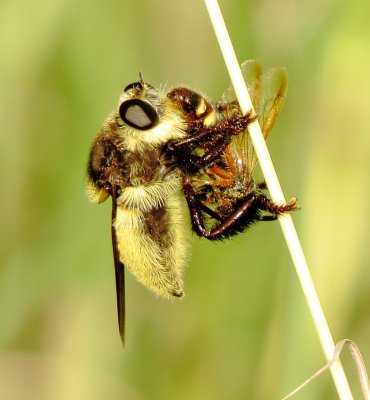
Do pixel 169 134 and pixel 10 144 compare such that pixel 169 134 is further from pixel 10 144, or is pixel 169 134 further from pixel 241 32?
pixel 10 144

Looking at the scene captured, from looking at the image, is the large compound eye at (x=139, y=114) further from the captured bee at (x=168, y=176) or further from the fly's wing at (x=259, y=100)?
the fly's wing at (x=259, y=100)

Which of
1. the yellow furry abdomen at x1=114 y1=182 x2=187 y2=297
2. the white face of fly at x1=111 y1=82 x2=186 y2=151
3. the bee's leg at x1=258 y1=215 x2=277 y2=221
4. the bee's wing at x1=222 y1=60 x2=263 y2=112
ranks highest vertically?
the bee's wing at x1=222 y1=60 x2=263 y2=112

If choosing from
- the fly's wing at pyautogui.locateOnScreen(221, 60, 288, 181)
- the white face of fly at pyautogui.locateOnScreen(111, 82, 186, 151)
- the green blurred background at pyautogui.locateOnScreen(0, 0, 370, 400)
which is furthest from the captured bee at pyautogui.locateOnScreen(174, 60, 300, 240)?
the green blurred background at pyautogui.locateOnScreen(0, 0, 370, 400)

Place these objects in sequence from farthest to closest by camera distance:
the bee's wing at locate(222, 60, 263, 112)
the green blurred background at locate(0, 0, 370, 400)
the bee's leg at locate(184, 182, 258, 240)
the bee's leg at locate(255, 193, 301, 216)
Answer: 1. the green blurred background at locate(0, 0, 370, 400)
2. the bee's leg at locate(184, 182, 258, 240)
3. the bee's wing at locate(222, 60, 263, 112)
4. the bee's leg at locate(255, 193, 301, 216)

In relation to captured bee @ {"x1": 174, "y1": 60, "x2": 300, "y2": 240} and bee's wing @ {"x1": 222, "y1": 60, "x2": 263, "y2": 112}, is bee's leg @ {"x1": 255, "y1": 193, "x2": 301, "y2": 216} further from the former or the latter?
bee's wing @ {"x1": 222, "y1": 60, "x2": 263, "y2": 112}

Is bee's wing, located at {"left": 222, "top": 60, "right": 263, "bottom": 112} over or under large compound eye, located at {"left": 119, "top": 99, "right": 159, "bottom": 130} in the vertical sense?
over

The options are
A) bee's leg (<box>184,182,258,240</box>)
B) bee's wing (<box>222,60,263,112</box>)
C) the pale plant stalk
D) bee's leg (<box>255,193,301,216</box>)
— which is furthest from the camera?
bee's leg (<box>184,182,258,240</box>)

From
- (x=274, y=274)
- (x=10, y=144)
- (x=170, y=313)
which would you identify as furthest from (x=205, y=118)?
(x=10, y=144)
